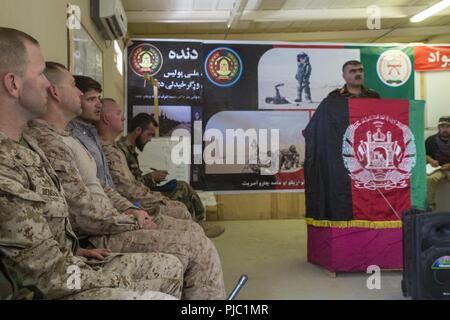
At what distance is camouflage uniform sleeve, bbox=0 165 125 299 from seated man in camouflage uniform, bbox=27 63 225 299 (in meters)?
0.50

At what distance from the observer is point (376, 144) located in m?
3.05

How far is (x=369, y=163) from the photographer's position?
10.0ft

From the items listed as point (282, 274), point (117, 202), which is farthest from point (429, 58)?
point (117, 202)

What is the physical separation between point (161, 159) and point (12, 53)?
3.82 m

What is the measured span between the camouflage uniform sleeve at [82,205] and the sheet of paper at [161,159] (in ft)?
10.5

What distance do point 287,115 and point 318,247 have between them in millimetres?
2666

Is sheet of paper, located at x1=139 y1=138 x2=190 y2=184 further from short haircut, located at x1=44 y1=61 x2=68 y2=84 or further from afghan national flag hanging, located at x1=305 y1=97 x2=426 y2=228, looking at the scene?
short haircut, located at x1=44 y1=61 x2=68 y2=84

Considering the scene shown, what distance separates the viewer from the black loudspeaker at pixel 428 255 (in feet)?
7.32

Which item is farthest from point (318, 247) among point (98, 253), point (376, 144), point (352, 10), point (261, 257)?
point (352, 10)

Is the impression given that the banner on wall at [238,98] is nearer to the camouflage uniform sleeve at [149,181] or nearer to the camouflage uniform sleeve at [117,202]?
the camouflage uniform sleeve at [149,181]

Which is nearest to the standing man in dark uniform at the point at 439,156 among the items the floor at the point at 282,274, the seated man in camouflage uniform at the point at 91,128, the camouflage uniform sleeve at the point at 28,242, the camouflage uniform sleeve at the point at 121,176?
the floor at the point at 282,274

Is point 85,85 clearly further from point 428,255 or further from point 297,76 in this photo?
point 297,76

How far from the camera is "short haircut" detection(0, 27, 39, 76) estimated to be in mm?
1256
